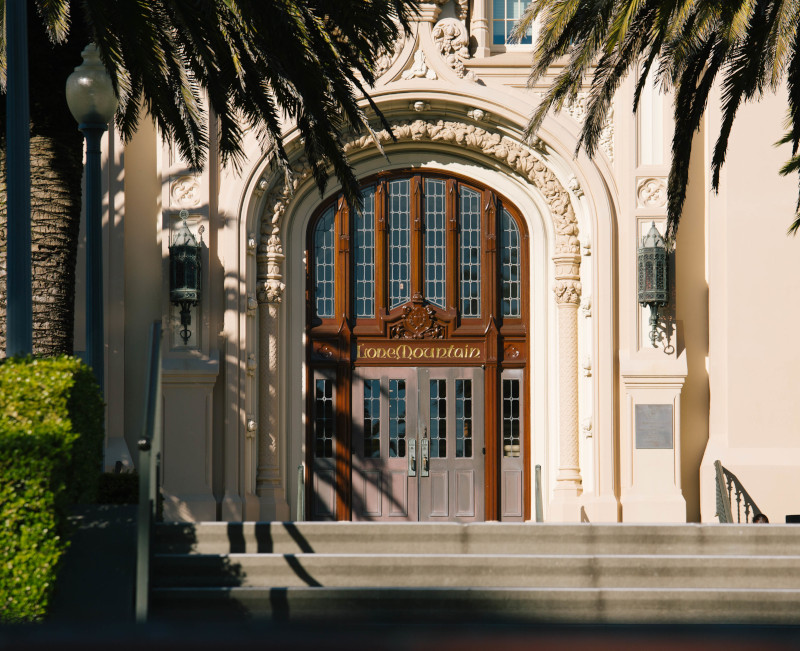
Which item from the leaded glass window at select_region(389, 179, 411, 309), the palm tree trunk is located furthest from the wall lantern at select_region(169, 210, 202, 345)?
the palm tree trunk

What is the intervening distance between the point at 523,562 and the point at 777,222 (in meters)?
9.18

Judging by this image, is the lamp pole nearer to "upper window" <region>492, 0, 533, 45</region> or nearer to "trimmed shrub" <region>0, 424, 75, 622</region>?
"trimmed shrub" <region>0, 424, 75, 622</region>

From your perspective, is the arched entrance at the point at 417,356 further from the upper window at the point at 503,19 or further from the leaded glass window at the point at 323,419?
the upper window at the point at 503,19

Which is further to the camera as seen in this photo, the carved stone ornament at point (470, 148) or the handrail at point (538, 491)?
the carved stone ornament at point (470, 148)

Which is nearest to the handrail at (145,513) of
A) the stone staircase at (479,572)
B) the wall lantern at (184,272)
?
the stone staircase at (479,572)

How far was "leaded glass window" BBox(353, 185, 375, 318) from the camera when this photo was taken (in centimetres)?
1569

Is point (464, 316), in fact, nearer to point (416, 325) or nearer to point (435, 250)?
point (416, 325)

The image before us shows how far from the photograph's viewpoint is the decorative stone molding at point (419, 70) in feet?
49.3

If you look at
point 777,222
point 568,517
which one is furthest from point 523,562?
point 777,222

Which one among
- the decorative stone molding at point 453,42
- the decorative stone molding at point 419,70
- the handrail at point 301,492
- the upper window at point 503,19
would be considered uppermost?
the upper window at point 503,19

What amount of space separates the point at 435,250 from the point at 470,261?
55cm

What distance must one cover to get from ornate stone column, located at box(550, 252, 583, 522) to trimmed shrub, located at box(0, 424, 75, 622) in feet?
33.2

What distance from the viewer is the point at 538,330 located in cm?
1555

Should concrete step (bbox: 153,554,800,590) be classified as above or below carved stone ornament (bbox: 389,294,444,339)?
below
